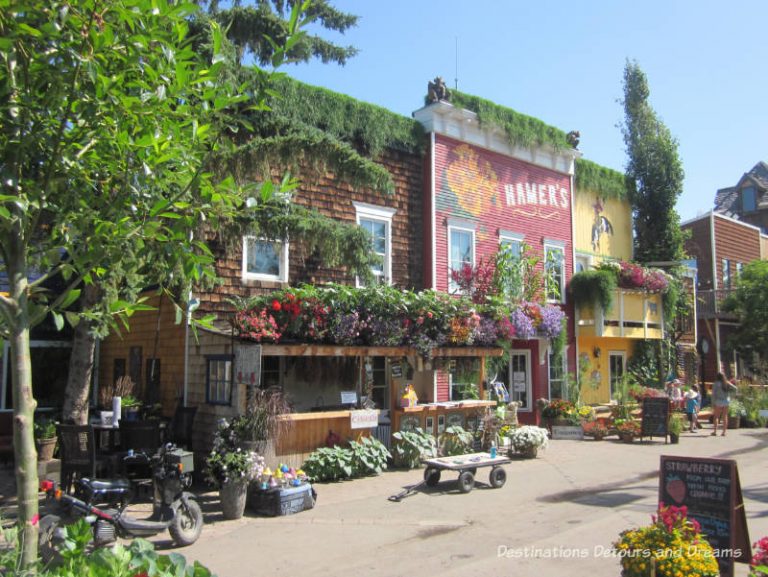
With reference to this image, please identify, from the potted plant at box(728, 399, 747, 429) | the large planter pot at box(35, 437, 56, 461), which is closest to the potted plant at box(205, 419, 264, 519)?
the large planter pot at box(35, 437, 56, 461)

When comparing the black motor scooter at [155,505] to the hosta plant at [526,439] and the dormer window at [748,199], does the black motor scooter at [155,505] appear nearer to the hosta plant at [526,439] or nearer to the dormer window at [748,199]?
the hosta plant at [526,439]

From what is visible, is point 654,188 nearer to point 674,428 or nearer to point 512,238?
point 512,238

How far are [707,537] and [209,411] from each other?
8117 mm

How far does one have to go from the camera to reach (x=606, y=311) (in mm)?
19359

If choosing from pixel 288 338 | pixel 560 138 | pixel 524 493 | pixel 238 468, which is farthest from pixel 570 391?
pixel 238 468

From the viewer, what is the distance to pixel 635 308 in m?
20.5

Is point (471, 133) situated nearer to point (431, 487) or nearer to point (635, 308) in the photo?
point (635, 308)

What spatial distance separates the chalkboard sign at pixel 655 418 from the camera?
601 inches

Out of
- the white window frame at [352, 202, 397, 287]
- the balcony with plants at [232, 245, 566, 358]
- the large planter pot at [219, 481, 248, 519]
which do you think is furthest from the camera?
the white window frame at [352, 202, 397, 287]

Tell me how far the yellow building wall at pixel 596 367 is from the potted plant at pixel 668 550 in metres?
15.1

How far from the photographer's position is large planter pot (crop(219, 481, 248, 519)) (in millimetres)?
8266

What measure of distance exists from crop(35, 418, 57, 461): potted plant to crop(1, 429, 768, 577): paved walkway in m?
3.02

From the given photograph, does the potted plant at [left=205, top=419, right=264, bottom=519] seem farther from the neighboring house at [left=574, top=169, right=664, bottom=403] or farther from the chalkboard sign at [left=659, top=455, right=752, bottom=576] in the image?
the neighboring house at [left=574, top=169, right=664, bottom=403]

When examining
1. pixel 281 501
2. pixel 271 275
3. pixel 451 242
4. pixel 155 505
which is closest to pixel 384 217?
pixel 451 242
